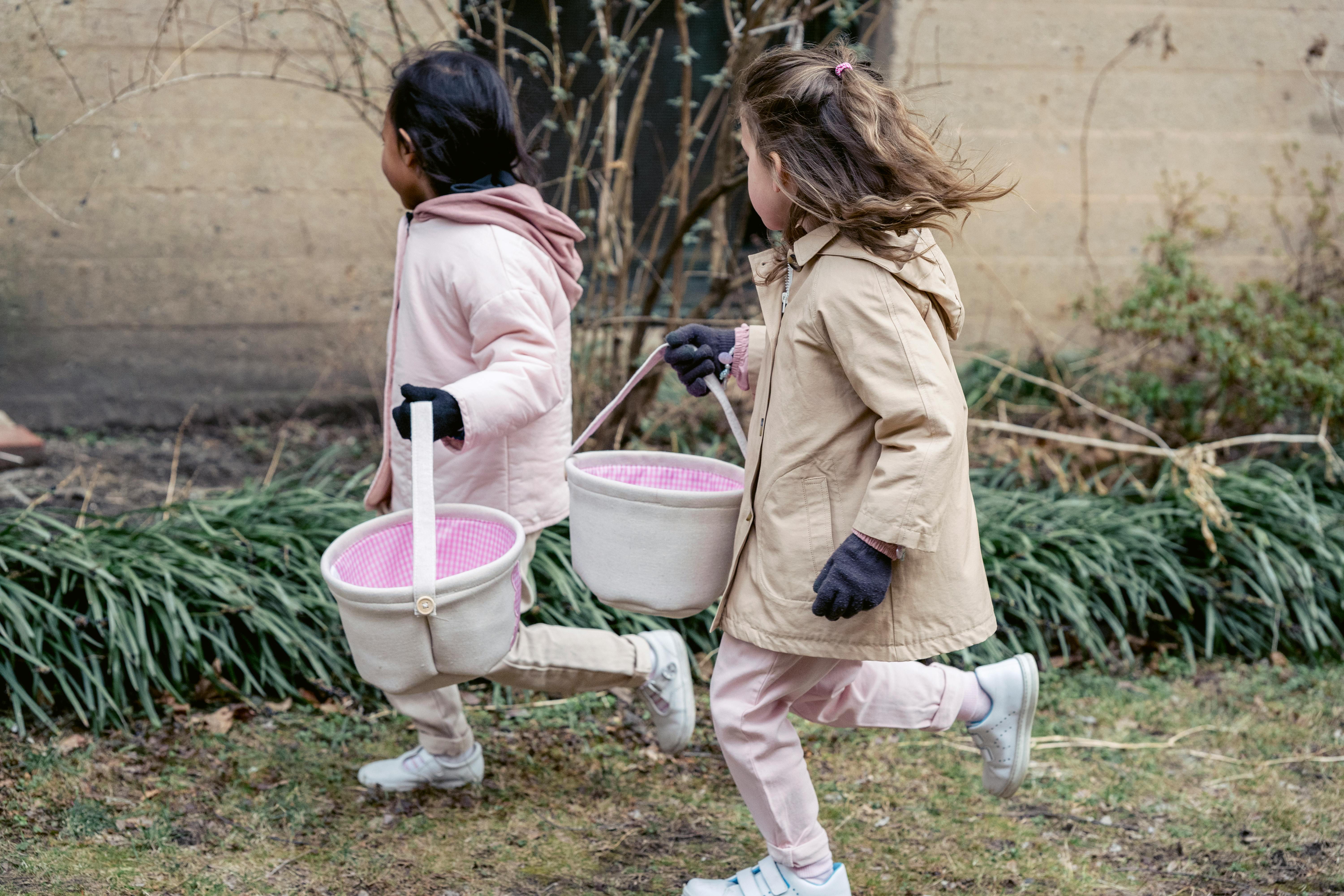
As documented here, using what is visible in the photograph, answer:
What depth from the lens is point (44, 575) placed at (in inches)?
118

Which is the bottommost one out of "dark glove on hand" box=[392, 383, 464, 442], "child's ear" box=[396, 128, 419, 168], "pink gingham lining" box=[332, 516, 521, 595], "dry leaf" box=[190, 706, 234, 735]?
"dry leaf" box=[190, 706, 234, 735]

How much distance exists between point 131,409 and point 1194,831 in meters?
4.46

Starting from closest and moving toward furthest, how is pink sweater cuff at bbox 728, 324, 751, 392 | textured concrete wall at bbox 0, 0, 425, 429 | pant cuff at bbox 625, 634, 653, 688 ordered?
pink sweater cuff at bbox 728, 324, 751, 392
pant cuff at bbox 625, 634, 653, 688
textured concrete wall at bbox 0, 0, 425, 429

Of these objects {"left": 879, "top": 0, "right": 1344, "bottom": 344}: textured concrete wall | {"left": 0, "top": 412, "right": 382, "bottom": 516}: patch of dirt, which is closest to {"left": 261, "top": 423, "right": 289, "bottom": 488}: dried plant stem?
{"left": 0, "top": 412, "right": 382, "bottom": 516}: patch of dirt

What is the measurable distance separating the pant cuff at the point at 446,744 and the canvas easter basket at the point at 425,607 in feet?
1.68

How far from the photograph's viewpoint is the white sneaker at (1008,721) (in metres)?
2.40

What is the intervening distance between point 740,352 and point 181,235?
349 centimetres

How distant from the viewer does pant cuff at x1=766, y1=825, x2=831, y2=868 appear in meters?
2.08

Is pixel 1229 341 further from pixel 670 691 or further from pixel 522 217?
pixel 522 217

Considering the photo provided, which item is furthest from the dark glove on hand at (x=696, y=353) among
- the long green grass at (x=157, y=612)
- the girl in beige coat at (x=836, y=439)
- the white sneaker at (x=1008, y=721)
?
the long green grass at (x=157, y=612)

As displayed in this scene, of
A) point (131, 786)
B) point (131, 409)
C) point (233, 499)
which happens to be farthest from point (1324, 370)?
point (131, 409)

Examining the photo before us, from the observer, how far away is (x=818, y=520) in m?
1.90

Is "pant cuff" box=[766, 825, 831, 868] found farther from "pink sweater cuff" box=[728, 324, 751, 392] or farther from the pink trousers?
"pink sweater cuff" box=[728, 324, 751, 392]

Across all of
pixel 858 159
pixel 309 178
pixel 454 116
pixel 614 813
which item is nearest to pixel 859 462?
pixel 858 159
